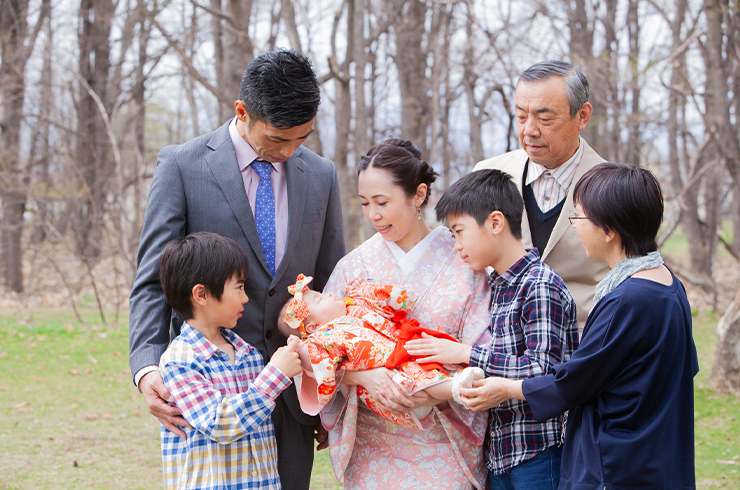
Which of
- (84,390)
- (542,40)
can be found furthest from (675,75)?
(84,390)

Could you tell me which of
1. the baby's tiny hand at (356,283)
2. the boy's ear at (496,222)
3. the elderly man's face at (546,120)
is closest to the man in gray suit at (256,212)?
the baby's tiny hand at (356,283)

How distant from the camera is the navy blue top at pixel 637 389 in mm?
1785

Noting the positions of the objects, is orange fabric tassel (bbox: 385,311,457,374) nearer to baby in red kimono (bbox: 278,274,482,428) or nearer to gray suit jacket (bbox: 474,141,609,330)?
baby in red kimono (bbox: 278,274,482,428)

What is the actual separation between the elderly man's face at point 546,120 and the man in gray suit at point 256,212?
82 centimetres

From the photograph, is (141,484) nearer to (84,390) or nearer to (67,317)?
(84,390)

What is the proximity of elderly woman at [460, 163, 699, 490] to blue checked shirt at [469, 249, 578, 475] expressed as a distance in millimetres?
98

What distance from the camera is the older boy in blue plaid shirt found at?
6.76 ft

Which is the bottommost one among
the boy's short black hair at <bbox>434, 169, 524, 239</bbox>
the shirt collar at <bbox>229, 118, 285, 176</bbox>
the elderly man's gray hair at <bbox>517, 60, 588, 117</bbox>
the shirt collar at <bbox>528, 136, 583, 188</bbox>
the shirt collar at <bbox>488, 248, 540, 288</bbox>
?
the shirt collar at <bbox>488, 248, 540, 288</bbox>

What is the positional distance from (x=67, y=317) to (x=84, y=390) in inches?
150

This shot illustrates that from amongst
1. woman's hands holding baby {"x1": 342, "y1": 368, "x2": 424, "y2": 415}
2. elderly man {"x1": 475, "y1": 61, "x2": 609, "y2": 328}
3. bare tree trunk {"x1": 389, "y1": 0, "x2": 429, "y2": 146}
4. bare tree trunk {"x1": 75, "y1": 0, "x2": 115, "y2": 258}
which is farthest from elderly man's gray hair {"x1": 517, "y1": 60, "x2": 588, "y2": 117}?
bare tree trunk {"x1": 75, "y1": 0, "x2": 115, "y2": 258}

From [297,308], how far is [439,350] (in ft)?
1.78

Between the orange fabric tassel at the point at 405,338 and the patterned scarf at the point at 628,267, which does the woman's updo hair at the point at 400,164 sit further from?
the patterned scarf at the point at 628,267

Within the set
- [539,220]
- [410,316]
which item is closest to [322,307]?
[410,316]

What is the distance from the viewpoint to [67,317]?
9000 mm
